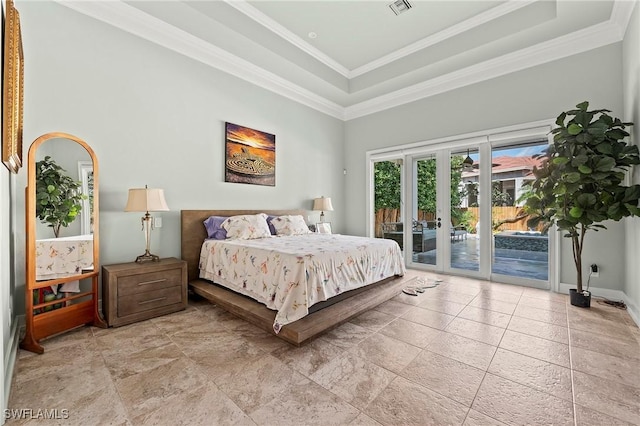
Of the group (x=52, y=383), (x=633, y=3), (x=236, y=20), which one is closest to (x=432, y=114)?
(x=633, y=3)

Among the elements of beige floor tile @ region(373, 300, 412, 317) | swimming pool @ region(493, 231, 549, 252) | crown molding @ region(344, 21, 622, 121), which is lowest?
beige floor tile @ region(373, 300, 412, 317)

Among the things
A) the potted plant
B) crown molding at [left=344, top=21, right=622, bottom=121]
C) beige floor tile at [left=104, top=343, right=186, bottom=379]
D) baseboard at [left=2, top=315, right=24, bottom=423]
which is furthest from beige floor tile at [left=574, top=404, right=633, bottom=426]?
crown molding at [left=344, top=21, right=622, bottom=121]

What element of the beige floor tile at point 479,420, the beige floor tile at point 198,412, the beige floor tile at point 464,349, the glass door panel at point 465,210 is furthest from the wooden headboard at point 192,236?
the glass door panel at point 465,210

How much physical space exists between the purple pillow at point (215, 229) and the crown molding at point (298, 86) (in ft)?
6.98

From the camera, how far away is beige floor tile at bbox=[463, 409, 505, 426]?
1429 mm

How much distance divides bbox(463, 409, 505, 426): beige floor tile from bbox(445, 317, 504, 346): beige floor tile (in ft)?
3.13

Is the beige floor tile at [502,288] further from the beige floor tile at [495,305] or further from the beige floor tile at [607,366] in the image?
the beige floor tile at [607,366]

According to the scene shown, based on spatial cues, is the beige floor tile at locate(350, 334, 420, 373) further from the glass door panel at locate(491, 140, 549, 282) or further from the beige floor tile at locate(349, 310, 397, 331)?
the glass door panel at locate(491, 140, 549, 282)

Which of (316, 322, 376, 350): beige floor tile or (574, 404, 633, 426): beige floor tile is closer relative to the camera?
(574, 404, 633, 426): beige floor tile

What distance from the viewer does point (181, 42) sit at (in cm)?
345

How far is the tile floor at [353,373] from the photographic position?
1.51m

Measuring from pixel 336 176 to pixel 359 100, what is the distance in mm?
1554

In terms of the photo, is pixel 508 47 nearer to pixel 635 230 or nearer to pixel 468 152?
pixel 468 152

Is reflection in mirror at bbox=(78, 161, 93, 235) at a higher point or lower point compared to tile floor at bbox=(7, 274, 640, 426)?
higher
